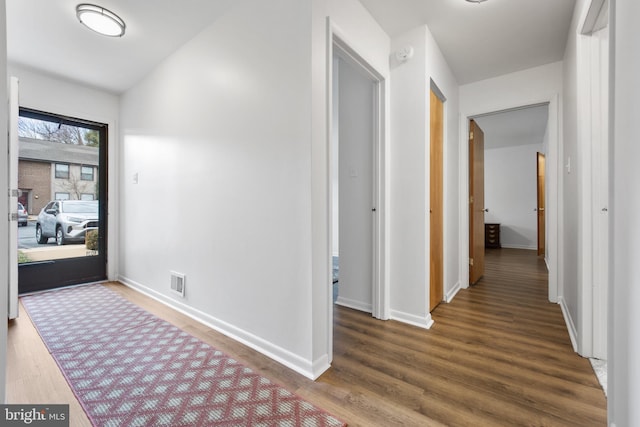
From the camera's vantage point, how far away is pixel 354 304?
8.64 feet

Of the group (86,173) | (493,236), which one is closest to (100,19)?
(86,173)

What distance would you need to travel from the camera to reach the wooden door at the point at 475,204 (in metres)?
3.43

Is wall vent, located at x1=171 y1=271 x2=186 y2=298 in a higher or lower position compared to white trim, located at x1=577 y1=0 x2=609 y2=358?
lower

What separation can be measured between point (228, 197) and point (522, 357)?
231 cm

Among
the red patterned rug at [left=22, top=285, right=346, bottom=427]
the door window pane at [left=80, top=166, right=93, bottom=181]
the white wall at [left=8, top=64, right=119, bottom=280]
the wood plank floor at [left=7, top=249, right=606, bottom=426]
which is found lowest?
the wood plank floor at [left=7, top=249, right=606, bottom=426]

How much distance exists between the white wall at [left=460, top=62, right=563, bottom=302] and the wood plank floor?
81 cm

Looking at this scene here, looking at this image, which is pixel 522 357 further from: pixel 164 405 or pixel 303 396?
pixel 164 405

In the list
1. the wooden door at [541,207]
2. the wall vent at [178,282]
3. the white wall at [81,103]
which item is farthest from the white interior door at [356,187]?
the wooden door at [541,207]

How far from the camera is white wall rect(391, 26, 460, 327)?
2266 mm

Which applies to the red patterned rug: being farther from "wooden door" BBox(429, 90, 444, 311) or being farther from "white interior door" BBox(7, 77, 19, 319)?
"wooden door" BBox(429, 90, 444, 311)

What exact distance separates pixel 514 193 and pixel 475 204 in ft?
13.4

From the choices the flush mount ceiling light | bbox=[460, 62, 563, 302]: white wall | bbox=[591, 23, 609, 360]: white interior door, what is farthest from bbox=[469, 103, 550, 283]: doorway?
the flush mount ceiling light

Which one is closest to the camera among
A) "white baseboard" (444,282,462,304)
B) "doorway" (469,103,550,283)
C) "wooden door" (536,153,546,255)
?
"white baseboard" (444,282,462,304)

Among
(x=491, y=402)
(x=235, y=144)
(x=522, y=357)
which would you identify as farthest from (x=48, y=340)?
(x=522, y=357)
